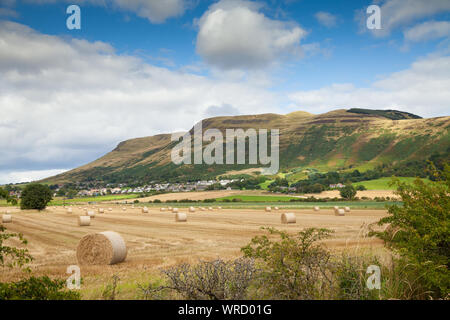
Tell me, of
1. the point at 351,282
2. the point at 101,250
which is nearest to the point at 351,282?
the point at 351,282

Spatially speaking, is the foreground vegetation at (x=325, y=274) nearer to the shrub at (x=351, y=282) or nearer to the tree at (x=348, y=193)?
the shrub at (x=351, y=282)

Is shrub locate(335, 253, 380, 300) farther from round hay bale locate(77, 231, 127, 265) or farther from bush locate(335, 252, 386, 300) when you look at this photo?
round hay bale locate(77, 231, 127, 265)

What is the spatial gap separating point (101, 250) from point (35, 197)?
62465 millimetres

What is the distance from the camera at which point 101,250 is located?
51.8 ft

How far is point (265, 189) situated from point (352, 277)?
109 m

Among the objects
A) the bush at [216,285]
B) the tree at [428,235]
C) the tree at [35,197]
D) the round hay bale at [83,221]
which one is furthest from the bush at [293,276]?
the tree at [35,197]

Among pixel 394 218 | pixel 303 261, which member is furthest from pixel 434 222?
pixel 303 261

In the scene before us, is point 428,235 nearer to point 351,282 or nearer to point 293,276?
point 351,282

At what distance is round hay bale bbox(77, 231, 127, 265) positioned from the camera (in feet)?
50.8

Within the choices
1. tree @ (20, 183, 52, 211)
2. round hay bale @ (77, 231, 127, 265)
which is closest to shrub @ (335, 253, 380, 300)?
round hay bale @ (77, 231, 127, 265)

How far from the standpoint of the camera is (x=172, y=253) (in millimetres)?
17141

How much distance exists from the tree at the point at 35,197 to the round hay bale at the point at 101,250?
200 ft
